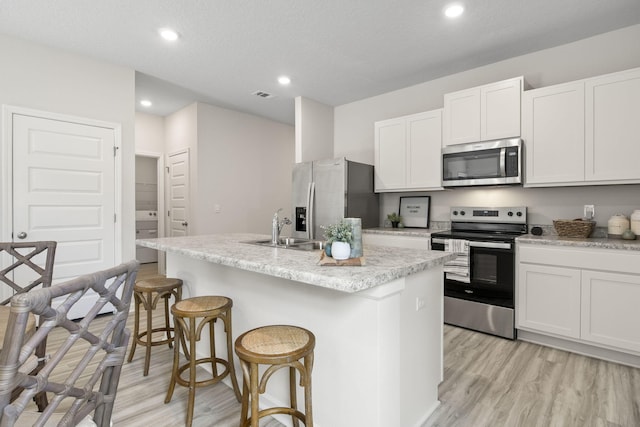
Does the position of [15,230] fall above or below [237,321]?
above

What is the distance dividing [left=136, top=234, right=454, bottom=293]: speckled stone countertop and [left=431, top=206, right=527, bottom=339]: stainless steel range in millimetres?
1329

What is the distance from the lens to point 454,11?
256 cm

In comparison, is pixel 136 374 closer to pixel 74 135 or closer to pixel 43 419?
pixel 43 419

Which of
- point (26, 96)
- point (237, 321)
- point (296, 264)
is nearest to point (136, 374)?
point (237, 321)

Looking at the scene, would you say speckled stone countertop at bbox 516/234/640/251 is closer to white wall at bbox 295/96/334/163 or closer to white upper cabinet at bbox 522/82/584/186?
white upper cabinet at bbox 522/82/584/186

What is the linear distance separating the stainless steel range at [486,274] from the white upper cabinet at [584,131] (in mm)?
556

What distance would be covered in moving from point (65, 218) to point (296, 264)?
9.92 ft

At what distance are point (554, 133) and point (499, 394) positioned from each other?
225cm

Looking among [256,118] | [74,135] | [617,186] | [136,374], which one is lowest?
[136,374]

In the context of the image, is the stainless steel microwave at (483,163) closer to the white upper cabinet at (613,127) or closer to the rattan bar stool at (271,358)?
the white upper cabinet at (613,127)

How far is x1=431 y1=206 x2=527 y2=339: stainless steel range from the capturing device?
2.87 meters

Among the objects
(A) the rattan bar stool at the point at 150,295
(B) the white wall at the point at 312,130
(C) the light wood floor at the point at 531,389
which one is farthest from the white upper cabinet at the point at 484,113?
(A) the rattan bar stool at the point at 150,295

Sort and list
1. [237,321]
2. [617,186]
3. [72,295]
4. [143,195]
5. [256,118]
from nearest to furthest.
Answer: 1. [72,295]
2. [237,321]
3. [617,186]
4. [256,118]
5. [143,195]

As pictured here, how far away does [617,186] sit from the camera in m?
2.85
